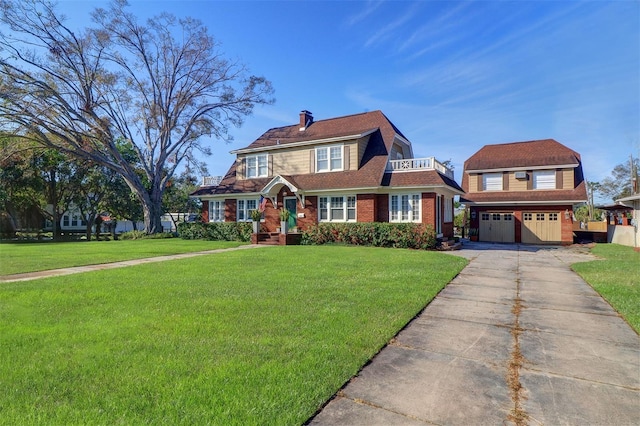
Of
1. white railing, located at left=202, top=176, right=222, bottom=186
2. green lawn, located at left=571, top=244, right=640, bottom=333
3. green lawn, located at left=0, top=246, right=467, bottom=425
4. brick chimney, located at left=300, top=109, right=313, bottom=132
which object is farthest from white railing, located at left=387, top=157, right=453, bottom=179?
white railing, located at left=202, top=176, right=222, bottom=186

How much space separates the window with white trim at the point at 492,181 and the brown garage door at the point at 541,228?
2781mm

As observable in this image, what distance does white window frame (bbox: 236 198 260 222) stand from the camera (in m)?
23.5

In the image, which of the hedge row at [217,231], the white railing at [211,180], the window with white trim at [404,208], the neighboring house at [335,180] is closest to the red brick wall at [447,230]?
the neighboring house at [335,180]

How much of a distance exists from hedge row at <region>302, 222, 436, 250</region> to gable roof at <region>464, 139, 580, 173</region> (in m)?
12.1

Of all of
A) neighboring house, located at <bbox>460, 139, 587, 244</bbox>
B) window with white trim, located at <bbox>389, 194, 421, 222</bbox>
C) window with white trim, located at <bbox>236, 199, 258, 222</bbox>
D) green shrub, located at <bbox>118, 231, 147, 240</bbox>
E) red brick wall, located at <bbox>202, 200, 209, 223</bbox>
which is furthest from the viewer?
red brick wall, located at <bbox>202, 200, 209, 223</bbox>

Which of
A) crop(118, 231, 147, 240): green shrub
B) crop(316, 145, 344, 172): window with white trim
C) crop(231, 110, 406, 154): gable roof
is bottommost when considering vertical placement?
crop(118, 231, 147, 240): green shrub

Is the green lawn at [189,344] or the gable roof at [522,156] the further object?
the gable roof at [522,156]

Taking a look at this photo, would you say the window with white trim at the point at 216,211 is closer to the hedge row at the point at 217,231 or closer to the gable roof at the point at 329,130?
the hedge row at the point at 217,231

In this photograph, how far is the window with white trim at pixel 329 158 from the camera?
20.8 m

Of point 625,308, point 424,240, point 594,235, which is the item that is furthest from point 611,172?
point 625,308

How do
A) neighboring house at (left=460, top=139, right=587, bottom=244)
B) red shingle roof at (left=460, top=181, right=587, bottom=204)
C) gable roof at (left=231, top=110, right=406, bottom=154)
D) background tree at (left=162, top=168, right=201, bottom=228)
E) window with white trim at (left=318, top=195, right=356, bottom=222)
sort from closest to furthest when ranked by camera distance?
window with white trim at (left=318, top=195, right=356, bottom=222), gable roof at (left=231, top=110, right=406, bottom=154), red shingle roof at (left=460, top=181, right=587, bottom=204), neighboring house at (left=460, top=139, right=587, bottom=244), background tree at (left=162, top=168, right=201, bottom=228)

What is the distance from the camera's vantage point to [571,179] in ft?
76.1

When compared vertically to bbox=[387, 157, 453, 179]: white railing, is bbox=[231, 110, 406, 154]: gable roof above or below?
above

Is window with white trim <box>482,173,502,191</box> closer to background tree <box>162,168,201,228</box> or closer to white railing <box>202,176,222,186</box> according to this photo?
white railing <box>202,176,222,186</box>
